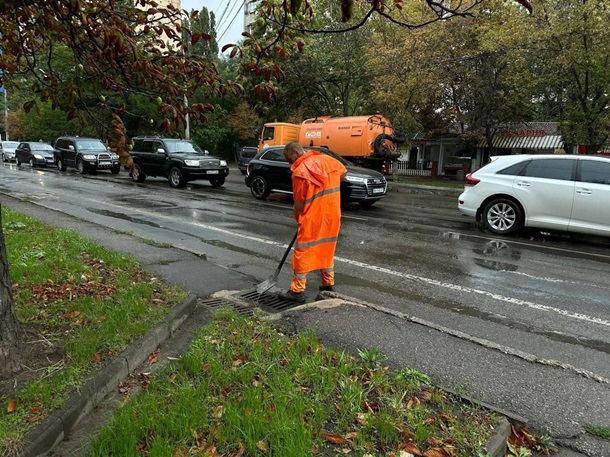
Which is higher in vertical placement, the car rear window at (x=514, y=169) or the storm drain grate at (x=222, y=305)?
the car rear window at (x=514, y=169)

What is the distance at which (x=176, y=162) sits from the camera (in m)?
17.7

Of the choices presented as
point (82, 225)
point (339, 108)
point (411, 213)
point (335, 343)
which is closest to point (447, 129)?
point (339, 108)

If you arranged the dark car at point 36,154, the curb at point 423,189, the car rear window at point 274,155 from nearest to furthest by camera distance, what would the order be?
the car rear window at point 274,155 < the curb at point 423,189 < the dark car at point 36,154

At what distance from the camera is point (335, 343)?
393 cm

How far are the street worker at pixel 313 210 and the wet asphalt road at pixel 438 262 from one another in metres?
0.74

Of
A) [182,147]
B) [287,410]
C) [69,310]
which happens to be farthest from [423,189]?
[287,410]

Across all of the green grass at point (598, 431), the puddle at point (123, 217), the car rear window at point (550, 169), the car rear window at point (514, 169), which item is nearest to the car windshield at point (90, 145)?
the puddle at point (123, 217)

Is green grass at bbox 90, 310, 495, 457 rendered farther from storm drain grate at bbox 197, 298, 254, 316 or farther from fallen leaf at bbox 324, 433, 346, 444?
storm drain grate at bbox 197, 298, 254, 316

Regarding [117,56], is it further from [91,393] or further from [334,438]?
[334,438]

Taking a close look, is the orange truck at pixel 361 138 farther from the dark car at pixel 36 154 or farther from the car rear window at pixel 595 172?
the dark car at pixel 36 154

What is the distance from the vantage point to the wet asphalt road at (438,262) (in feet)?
14.9

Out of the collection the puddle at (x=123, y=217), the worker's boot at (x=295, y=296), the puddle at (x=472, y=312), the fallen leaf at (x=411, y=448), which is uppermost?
the puddle at (x=123, y=217)

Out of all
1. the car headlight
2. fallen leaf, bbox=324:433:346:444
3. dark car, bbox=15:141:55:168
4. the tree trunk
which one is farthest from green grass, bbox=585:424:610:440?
dark car, bbox=15:141:55:168

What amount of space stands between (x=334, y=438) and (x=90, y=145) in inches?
1011
